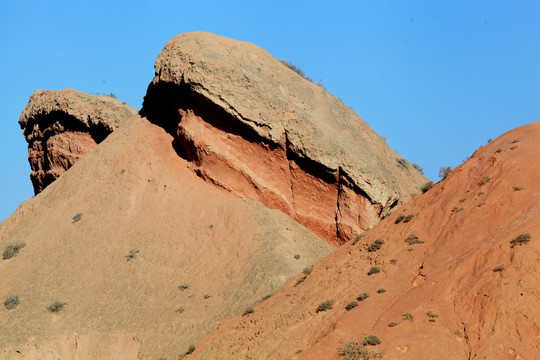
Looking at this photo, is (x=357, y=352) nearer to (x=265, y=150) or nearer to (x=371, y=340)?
(x=371, y=340)

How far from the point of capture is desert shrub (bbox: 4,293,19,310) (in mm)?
25672

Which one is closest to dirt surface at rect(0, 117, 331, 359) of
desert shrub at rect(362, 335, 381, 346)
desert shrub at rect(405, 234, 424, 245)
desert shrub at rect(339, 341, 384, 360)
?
desert shrub at rect(405, 234, 424, 245)

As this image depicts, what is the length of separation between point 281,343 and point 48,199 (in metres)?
19.3

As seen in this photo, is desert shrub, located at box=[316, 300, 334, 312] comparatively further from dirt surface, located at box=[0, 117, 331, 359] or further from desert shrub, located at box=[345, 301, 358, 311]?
dirt surface, located at box=[0, 117, 331, 359]

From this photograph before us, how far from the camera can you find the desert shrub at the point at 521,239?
16.7m

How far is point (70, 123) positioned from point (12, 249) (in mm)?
14594

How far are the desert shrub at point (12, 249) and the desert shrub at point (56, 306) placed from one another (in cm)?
576

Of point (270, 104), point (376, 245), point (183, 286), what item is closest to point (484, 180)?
point (376, 245)

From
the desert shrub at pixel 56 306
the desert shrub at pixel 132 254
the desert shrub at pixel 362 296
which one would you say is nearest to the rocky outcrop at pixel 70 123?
the desert shrub at pixel 132 254

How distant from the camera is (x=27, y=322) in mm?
24781

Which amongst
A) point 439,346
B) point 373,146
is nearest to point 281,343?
point 439,346

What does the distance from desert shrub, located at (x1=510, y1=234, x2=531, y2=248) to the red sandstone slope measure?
13 cm

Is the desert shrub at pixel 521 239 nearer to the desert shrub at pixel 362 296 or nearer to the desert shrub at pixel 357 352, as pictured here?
the desert shrub at pixel 362 296

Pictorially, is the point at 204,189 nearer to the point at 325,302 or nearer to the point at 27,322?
the point at 27,322
